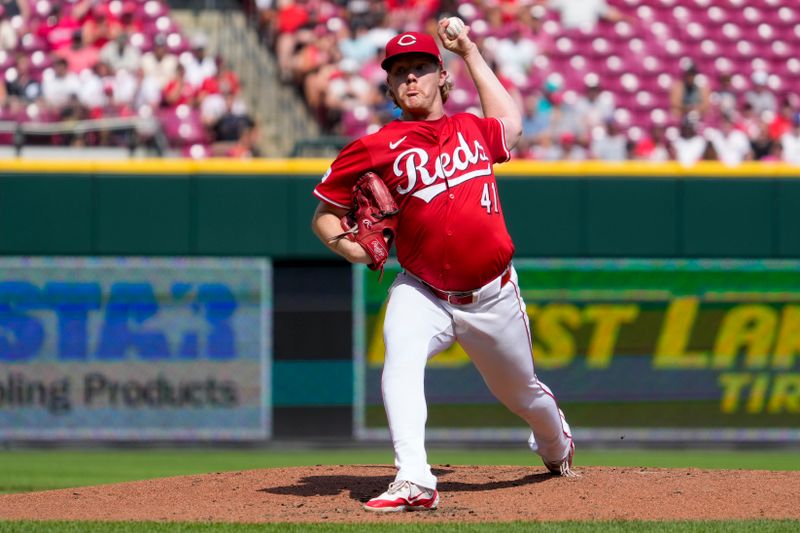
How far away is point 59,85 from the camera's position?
11.4m

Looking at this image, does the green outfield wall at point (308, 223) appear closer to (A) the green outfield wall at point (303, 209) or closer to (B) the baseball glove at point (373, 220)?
(A) the green outfield wall at point (303, 209)

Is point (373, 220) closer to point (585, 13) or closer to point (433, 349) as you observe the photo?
point (433, 349)

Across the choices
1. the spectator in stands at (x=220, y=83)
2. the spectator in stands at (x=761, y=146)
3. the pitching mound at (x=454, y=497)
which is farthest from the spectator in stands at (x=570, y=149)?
the pitching mound at (x=454, y=497)

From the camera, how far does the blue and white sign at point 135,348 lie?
10273 millimetres

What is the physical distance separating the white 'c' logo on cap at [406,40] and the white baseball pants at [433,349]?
897mm

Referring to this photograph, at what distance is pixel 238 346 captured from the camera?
34.5ft

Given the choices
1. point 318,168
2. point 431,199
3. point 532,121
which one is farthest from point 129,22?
point 431,199

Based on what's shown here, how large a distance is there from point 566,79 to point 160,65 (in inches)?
149

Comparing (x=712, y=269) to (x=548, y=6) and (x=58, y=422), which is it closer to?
(x=548, y=6)

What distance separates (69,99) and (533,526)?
A: 774cm

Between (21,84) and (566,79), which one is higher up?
(566,79)

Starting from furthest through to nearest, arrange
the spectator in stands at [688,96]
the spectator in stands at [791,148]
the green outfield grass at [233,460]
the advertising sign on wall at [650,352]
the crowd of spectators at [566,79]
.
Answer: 1. the spectator in stands at [688,96]
2. the crowd of spectators at [566,79]
3. the spectator in stands at [791,148]
4. the advertising sign on wall at [650,352]
5. the green outfield grass at [233,460]

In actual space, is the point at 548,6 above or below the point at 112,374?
above

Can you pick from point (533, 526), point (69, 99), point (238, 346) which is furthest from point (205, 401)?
point (533, 526)
